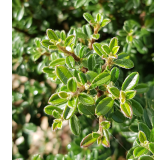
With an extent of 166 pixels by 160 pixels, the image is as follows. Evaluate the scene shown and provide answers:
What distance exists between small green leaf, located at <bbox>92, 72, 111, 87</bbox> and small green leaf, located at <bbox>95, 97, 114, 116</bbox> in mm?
68

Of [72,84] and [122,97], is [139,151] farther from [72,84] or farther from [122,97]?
[72,84]

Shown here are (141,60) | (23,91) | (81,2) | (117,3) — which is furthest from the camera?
(141,60)

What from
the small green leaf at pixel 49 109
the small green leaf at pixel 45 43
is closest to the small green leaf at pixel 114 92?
the small green leaf at pixel 49 109

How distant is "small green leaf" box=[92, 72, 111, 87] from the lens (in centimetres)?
66

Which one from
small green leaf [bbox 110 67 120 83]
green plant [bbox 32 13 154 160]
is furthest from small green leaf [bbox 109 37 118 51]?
small green leaf [bbox 110 67 120 83]

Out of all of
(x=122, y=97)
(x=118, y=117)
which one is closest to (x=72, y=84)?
(x=122, y=97)

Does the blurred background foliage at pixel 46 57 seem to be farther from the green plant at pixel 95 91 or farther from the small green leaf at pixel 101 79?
the small green leaf at pixel 101 79

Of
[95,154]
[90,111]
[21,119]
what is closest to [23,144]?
[21,119]

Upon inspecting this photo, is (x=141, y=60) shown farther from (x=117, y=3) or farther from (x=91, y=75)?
(x=91, y=75)

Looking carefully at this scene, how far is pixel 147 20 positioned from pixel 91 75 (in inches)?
32.0

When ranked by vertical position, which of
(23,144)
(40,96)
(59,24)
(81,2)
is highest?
(81,2)

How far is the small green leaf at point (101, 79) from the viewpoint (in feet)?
2.15

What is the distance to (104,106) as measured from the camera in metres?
0.67

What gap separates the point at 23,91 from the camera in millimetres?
1378
